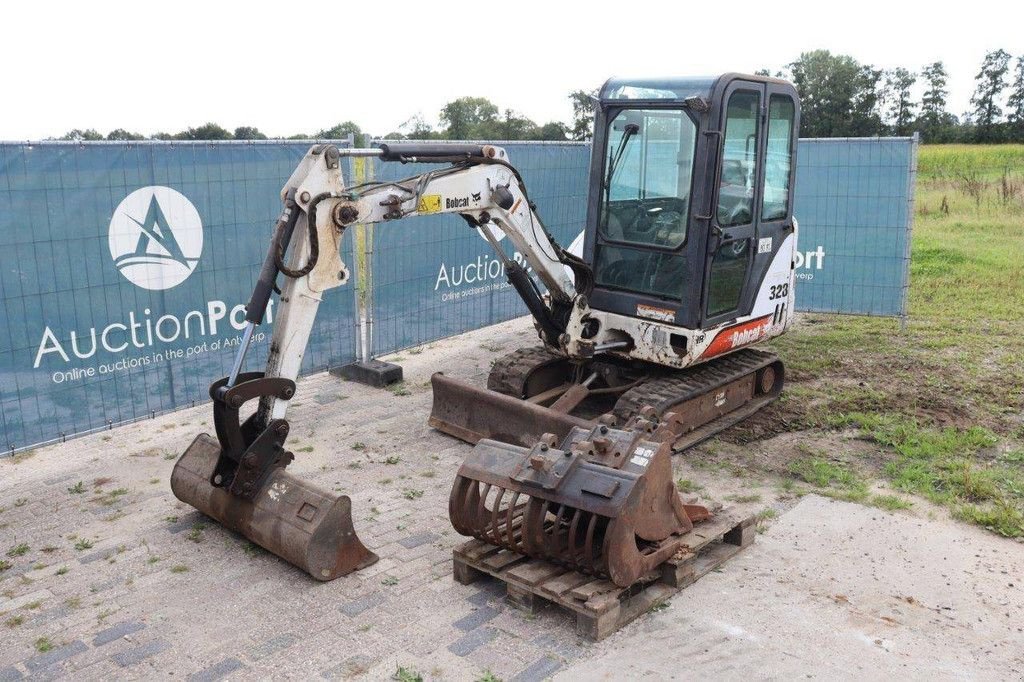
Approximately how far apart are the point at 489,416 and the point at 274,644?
3082 mm

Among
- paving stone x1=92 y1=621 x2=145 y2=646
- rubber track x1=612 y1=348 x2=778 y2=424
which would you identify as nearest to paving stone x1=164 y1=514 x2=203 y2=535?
paving stone x1=92 y1=621 x2=145 y2=646

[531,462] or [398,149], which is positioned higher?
[398,149]

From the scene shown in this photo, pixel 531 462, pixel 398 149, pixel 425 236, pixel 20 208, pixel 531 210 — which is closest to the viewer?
pixel 531 462

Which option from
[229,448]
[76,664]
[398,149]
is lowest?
[76,664]

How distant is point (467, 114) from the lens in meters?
40.3

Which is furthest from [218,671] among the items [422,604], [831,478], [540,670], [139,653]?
[831,478]

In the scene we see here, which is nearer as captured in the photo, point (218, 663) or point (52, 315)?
point (218, 663)

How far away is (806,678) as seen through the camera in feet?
15.1

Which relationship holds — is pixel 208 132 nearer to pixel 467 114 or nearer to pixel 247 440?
pixel 467 114

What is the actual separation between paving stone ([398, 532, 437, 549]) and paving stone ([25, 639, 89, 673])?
1899 millimetres

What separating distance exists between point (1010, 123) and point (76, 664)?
169ft

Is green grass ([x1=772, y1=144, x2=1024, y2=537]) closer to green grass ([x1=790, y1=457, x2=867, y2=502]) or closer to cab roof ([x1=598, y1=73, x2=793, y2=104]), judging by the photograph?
green grass ([x1=790, y1=457, x2=867, y2=502])

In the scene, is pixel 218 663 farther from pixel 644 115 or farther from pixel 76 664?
pixel 644 115

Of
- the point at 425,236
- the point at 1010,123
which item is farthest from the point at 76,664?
the point at 1010,123
